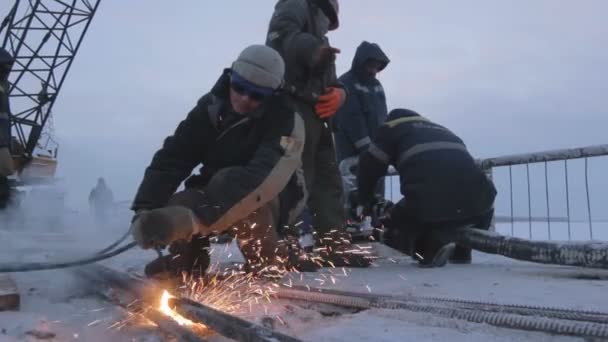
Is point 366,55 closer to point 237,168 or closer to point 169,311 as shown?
point 237,168

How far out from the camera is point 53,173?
68.1 ft

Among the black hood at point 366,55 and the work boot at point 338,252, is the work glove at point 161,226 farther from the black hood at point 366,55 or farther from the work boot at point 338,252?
the black hood at point 366,55

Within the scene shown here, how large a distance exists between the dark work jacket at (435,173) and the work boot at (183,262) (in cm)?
120

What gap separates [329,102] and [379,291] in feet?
4.25

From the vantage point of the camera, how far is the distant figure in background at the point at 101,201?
1088 cm

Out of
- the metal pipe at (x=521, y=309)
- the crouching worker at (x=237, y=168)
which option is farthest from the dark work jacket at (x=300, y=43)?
the metal pipe at (x=521, y=309)

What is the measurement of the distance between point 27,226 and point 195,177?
5.12 meters

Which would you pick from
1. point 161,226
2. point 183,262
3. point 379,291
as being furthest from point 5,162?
point 379,291

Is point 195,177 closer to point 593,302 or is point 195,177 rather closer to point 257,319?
point 257,319

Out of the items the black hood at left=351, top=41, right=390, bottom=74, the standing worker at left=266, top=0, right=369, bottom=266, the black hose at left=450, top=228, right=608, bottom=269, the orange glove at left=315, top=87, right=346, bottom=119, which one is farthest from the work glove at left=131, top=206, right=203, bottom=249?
the black hood at left=351, top=41, right=390, bottom=74

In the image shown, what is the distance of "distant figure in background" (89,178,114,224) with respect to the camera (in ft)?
35.7

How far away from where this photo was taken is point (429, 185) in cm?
372

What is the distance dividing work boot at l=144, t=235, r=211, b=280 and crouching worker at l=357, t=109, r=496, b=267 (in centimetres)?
120

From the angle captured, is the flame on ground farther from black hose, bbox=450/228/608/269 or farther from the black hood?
the black hood
